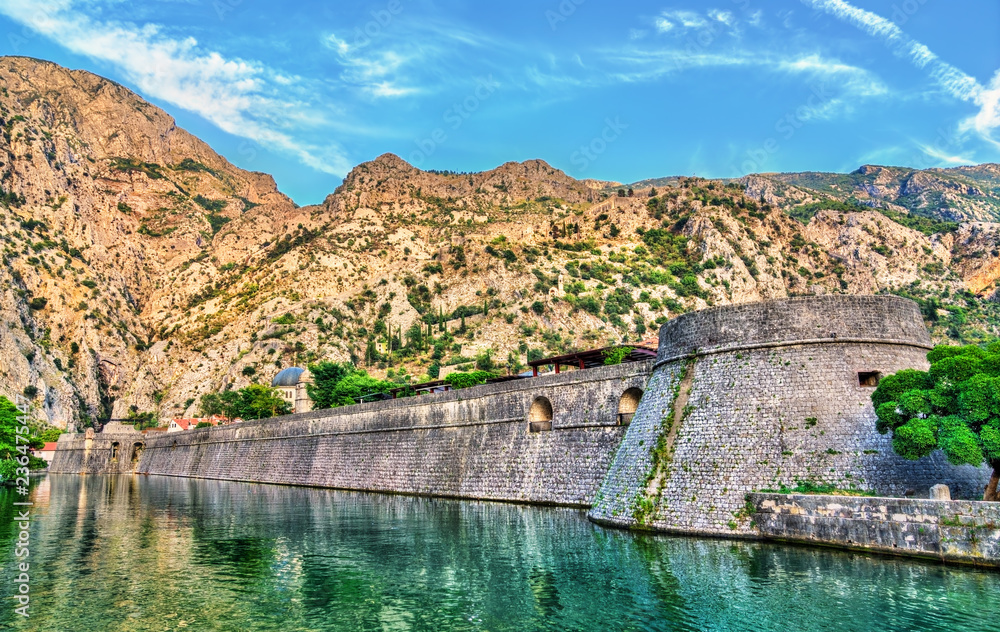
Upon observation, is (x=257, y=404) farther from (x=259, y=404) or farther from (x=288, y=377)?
(x=288, y=377)

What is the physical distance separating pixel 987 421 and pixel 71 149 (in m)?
174

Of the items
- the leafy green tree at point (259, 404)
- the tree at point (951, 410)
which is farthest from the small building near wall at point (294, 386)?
the tree at point (951, 410)

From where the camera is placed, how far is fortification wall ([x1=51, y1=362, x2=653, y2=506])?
28.1 meters

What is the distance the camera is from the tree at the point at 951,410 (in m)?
15.5

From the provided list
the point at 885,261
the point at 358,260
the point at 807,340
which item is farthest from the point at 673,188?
the point at 807,340

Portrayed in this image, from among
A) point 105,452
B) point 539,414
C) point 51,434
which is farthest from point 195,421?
point 539,414

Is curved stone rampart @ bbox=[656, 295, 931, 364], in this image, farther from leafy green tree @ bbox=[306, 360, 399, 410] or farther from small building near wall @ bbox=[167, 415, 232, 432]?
small building near wall @ bbox=[167, 415, 232, 432]

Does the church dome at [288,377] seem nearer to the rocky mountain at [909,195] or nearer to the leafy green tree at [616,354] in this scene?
the leafy green tree at [616,354]

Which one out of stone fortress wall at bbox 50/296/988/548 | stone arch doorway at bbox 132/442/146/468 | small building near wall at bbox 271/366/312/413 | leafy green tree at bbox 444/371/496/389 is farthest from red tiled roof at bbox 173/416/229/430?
stone fortress wall at bbox 50/296/988/548

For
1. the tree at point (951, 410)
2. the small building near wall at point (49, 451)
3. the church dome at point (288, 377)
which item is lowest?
the small building near wall at point (49, 451)

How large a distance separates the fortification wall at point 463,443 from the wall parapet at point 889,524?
989 centimetres

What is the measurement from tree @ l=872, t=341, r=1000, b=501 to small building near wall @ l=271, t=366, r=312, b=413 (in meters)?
79.3

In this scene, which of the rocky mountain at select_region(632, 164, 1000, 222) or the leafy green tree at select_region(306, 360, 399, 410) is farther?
the rocky mountain at select_region(632, 164, 1000, 222)

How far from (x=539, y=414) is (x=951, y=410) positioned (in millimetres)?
18624
